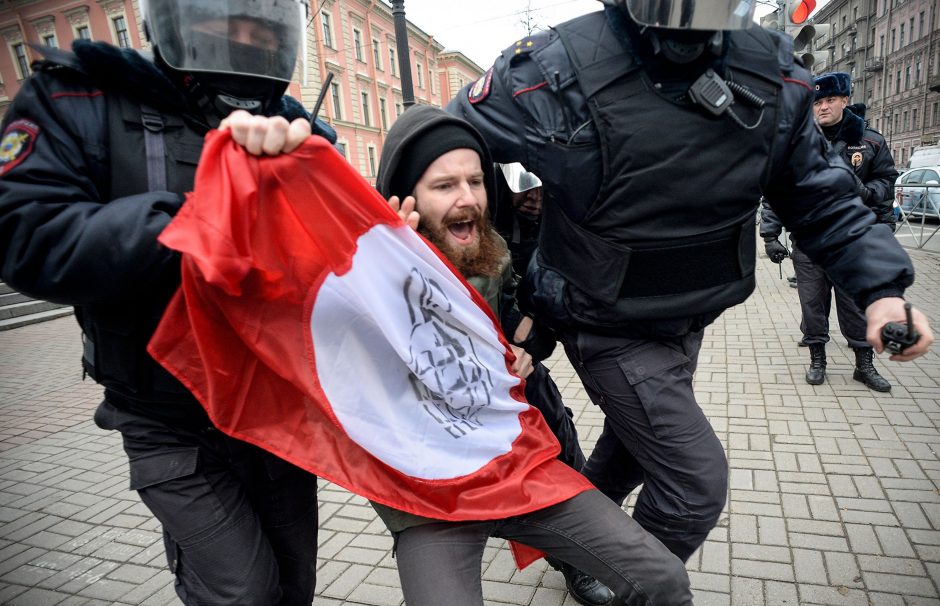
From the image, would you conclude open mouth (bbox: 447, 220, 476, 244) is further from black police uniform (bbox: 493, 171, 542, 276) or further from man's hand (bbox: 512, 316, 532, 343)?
black police uniform (bbox: 493, 171, 542, 276)

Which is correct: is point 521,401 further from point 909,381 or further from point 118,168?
point 909,381

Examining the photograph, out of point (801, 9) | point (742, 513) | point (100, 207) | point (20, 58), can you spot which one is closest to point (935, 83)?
point (801, 9)

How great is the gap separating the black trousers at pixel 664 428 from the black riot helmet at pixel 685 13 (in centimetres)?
97

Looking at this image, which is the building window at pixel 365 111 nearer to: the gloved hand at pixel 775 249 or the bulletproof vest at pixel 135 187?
the gloved hand at pixel 775 249

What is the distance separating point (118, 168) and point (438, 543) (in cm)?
129

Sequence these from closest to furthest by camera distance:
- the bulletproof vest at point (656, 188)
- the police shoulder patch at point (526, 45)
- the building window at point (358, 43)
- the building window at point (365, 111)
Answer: the bulletproof vest at point (656, 188) → the police shoulder patch at point (526, 45) → the building window at point (358, 43) → the building window at point (365, 111)

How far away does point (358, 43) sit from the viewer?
114ft

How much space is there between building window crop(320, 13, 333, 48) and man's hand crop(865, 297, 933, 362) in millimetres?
33042

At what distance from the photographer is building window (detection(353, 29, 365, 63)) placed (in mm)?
34188

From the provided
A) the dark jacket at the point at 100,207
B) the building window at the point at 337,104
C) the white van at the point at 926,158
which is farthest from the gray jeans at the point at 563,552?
the building window at the point at 337,104

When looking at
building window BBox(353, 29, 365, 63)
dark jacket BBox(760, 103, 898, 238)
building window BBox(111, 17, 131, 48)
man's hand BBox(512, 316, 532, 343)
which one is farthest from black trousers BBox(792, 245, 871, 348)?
building window BBox(353, 29, 365, 63)

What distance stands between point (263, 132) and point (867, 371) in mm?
5158

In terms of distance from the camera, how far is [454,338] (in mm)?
1756

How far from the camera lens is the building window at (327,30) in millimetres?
30794
